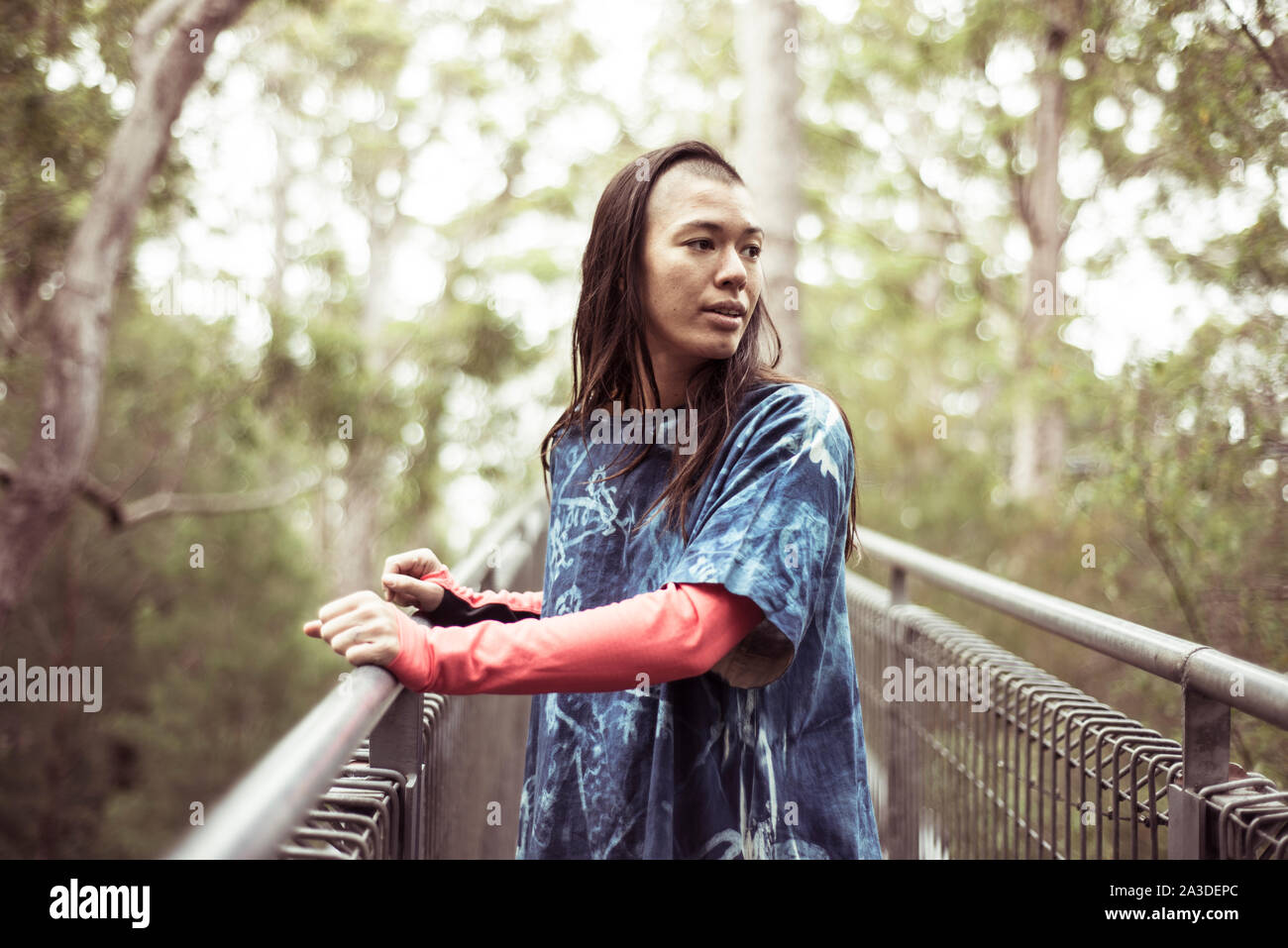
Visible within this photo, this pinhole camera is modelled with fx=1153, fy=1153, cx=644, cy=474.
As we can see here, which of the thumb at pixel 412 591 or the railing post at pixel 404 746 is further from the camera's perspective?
the thumb at pixel 412 591

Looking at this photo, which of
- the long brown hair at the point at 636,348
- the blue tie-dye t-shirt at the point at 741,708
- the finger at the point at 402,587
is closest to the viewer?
the blue tie-dye t-shirt at the point at 741,708

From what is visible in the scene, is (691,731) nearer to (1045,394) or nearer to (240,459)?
(1045,394)

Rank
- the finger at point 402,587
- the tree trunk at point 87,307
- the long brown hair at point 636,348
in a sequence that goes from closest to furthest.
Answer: the long brown hair at point 636,348, the finger at point 402,587, the tree trunk at point 87,307

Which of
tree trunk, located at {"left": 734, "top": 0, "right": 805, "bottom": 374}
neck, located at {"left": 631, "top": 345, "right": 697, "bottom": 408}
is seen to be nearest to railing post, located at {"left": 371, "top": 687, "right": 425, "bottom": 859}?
neck, located at {"left": 631, "top": 345, "right": 697, "bottom": 408}

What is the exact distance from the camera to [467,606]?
1882 millimetres

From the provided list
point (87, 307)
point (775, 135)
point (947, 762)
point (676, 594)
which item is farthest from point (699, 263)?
point (87, 307)

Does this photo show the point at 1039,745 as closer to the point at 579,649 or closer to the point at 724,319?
the point at 724,319

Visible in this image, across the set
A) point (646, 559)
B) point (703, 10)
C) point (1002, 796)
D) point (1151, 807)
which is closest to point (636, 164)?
point (646, 559)

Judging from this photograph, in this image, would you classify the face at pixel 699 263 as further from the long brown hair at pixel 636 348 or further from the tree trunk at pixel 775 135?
the tree trunk at pixel 775 135

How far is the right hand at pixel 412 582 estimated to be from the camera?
181cm

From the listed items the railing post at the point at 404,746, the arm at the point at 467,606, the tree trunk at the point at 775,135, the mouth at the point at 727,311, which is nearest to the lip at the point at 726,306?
the mouth at the point at 727,311

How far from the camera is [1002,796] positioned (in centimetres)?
243

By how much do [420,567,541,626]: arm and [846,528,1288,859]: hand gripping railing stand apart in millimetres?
943

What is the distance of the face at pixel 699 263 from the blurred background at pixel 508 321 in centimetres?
333
